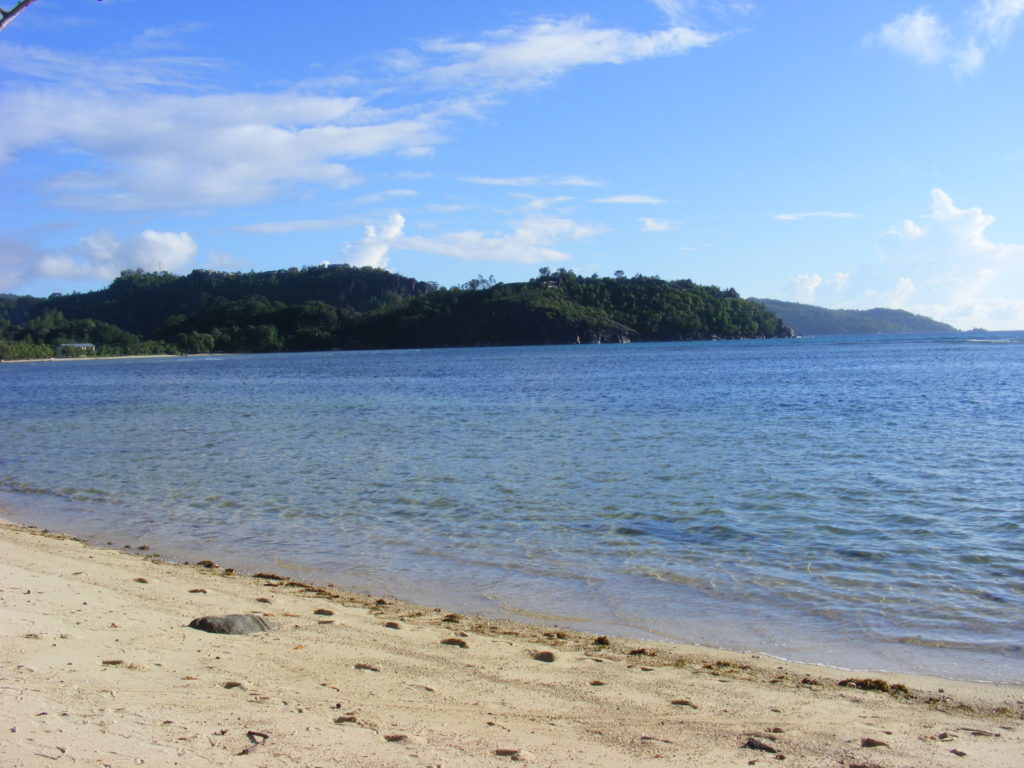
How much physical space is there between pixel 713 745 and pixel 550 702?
123cm

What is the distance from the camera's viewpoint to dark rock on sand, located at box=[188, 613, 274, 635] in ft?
23.9

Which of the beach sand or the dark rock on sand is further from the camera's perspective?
the dark rock on sand

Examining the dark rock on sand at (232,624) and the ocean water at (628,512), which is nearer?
the dark rock on sand at (232,624)

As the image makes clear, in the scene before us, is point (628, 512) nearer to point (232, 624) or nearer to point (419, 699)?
point (232, 624)

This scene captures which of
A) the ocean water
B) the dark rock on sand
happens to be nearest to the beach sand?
the dark rock on sand

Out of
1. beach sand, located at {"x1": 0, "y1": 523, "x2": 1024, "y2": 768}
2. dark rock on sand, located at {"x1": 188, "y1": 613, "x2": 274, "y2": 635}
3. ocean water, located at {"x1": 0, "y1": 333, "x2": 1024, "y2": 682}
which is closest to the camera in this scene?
beach sand, located at {"x1": 0, "y1": 523, "x2": 1024, "y2": 768}

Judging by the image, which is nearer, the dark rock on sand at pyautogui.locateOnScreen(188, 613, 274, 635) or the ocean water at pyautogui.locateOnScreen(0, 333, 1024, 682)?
the dark rock on sand at pyautogui.locateOnScreen(188, 613, 274, 635)

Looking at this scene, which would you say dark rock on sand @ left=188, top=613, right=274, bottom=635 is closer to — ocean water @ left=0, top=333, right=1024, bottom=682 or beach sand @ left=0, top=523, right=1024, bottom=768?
beach sand @ left=0, top=523, right=1024, bottom=768

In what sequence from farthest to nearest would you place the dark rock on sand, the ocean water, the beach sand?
the ocean water, the dark rock on sand, the beach sand

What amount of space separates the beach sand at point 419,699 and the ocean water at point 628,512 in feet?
3.78

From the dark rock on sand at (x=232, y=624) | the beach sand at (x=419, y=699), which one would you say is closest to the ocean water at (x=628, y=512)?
the beach sand at (x=419, y=699)

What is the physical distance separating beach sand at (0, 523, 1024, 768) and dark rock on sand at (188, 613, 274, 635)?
0.15 meters

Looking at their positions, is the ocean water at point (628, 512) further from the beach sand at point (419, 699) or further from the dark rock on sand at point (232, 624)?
the dark rock on sand at point (232, 624)

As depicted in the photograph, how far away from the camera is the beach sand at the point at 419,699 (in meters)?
4.73
